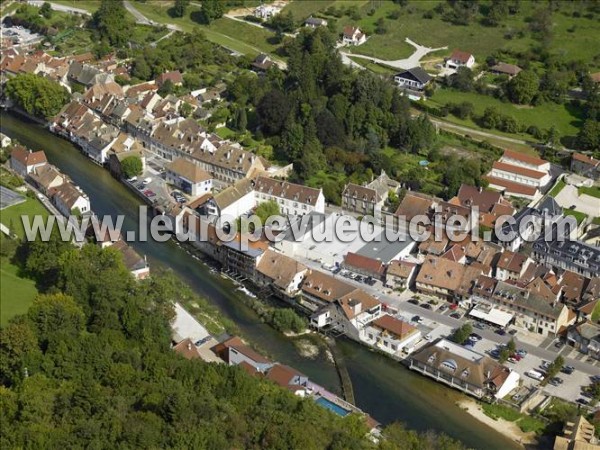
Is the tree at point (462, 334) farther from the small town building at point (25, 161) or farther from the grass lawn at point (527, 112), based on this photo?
the small town building at point (25, 161)

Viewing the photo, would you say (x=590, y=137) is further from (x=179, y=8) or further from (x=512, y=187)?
(x=179, y=8)

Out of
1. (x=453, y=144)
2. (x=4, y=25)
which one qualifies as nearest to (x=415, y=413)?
(x=453, y=144)

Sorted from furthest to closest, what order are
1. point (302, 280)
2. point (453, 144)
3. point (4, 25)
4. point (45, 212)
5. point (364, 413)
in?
1. point (4, 25)
2. point (453, 144)
3. point (45, 212)
4. point (302, 280)
5. point (364, 413)

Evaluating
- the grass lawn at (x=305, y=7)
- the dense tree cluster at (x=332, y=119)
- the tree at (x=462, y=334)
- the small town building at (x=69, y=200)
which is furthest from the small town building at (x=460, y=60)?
the tree at (x=462, y=334)

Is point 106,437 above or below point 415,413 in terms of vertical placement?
above

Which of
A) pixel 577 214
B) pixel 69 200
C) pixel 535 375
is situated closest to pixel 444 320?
pixel 535 375

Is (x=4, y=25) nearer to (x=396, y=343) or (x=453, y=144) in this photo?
(x=453, y=144)
